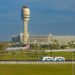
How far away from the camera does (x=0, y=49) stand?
129875 millimetres

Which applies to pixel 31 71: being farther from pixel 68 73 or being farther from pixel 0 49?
pixel 0 49

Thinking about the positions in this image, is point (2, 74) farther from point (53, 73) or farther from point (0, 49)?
point (0, 49)

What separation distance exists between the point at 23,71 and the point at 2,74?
15.9ft

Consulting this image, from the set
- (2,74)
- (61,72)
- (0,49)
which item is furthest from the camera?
(0,49)

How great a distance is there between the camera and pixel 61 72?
52031 mm

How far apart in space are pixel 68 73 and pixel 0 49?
8122 cm

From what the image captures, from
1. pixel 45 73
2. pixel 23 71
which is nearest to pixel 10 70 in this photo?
pixel 23 71

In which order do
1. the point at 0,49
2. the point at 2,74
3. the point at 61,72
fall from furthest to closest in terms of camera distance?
the point at 0,49, the point at 61,72, the point at 2,74

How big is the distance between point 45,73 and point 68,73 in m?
3.19

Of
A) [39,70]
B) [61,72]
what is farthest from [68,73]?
[39,70]

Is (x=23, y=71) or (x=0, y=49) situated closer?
(x=23, y=71)

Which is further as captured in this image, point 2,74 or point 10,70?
point 10,70

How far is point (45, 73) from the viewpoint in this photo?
50.6 metres

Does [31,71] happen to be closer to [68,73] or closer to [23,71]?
[23,71]
